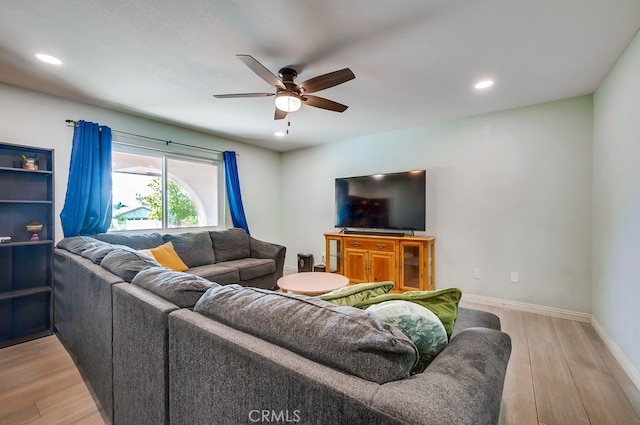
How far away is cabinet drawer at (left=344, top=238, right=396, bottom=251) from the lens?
12.7 ft

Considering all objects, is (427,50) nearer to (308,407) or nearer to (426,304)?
(426,304)

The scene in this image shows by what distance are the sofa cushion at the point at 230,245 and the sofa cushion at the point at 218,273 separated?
15.9 inches

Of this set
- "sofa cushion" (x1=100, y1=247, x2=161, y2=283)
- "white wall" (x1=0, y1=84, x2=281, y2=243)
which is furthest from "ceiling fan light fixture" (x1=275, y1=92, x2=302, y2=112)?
"white wall" (x1=0, y1=84, x2=281, y2=243)

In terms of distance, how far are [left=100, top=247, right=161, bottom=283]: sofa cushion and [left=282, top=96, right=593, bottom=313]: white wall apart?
3436 mm

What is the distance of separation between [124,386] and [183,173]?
3394 mm

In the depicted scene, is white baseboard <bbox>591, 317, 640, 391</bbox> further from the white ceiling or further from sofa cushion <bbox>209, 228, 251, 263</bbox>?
sofa cushion <bbox>209, 228, 251, 263</bbox>

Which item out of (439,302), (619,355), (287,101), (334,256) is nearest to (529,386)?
(619,355)

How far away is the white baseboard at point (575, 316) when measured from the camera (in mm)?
2012

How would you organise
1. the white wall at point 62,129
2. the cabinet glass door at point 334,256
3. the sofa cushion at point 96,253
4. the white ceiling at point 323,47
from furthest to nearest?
the cabinet glass door at point 334,256, the white wall at point 62,129, the sofa cushion at point 96,253, the white ceiling at point 323,47

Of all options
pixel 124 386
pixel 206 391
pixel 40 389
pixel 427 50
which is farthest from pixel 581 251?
pixel 40 389

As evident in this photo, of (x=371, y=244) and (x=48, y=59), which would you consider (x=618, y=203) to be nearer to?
(x=371, y=244)

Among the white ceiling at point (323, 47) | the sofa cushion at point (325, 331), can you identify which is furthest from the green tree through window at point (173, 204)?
the sofa cushion at point (325, 331)

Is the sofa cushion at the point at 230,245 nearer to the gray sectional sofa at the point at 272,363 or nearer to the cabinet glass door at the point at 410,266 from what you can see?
the cabinet glass door at the point at 410,266

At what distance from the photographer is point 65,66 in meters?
2.38
